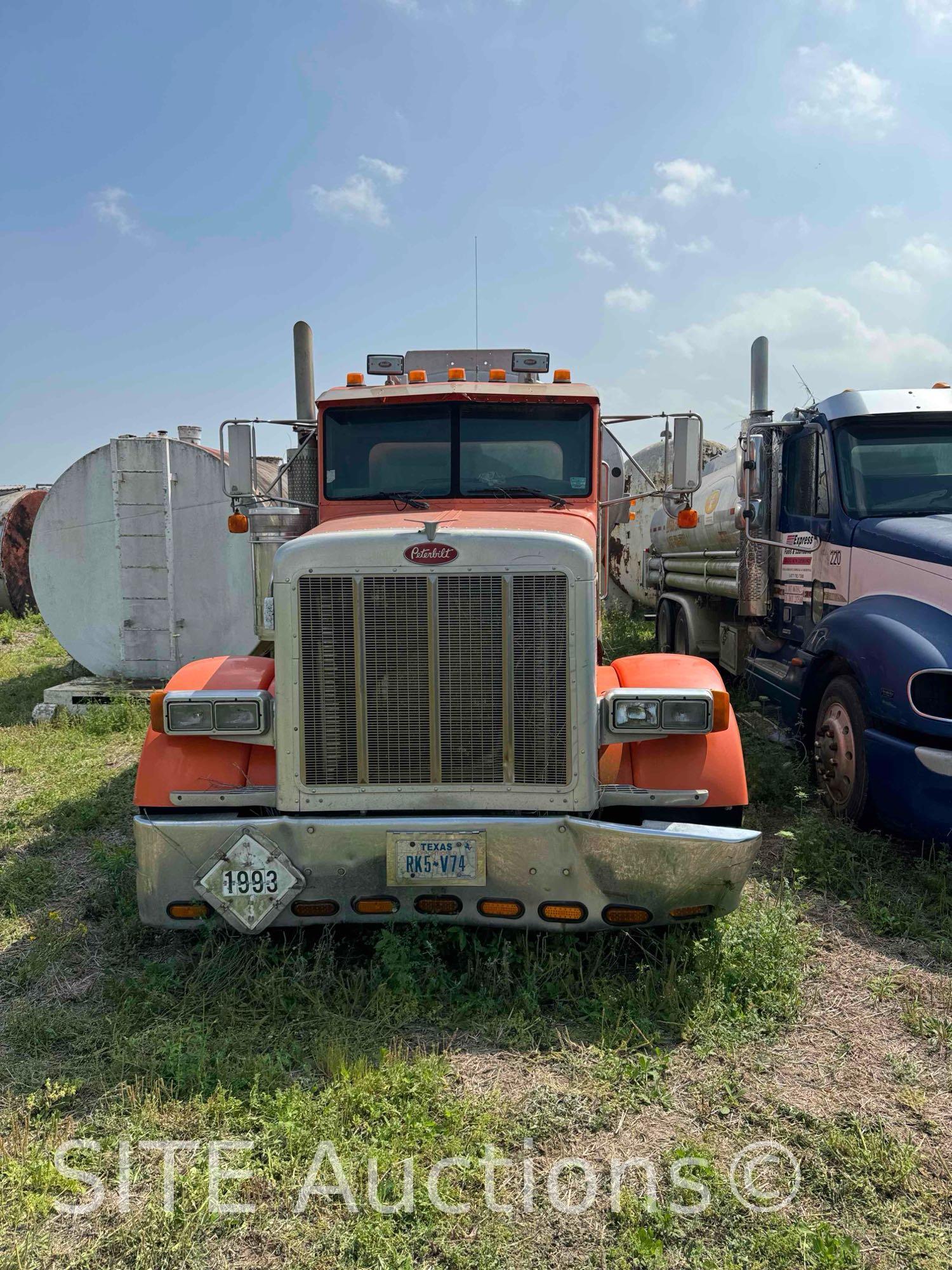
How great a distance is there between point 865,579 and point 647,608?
10179mm

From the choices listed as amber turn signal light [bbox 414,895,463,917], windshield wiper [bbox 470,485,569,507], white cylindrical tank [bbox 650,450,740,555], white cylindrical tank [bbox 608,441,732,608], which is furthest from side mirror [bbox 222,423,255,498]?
white cylindrical tank [bbox 608,441,732,608]

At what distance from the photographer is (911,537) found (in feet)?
18.3

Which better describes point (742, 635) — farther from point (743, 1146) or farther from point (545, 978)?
point (743, 1146)

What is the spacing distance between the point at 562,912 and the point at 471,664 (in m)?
1.07

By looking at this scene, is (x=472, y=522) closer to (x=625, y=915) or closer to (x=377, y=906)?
(x=377, y=906)

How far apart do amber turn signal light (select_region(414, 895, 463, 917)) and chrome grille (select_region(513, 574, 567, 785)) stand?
0.57 meters

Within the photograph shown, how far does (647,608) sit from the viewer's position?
53.3 feet

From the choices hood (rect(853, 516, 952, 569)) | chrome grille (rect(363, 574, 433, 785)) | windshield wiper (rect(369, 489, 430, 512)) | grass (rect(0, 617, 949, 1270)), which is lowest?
grass (rect(0, 617, 949, 1270))

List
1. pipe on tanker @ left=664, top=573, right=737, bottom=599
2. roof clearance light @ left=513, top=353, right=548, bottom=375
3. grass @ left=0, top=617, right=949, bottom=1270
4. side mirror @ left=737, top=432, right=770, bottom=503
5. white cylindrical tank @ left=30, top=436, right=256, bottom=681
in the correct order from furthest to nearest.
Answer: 1. white cylindrical tank @ left=30, top=436, right=256, bottom=681
2. pipe on tanker @ left=664, top=573, right=737, bottom=599
3. side mirror @ left=737, top=432, right=770, bottom=503
4. roof clearance light @ left=513, top=353, right=548, bottom=375
5. grass @ left=0, top=617, right=949, bottom=1270

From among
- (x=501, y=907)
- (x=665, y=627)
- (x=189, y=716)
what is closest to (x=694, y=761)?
(x=501, y=907)

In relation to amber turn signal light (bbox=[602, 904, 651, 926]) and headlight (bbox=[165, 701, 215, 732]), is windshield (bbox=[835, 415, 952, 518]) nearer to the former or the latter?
amber turn signal light (bbox=[602, 904, 651, 926])

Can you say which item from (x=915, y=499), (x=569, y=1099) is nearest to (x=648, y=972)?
(x=569, y=1099)

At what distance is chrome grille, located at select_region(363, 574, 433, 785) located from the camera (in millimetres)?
3611

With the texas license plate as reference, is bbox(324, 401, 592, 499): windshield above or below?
above
